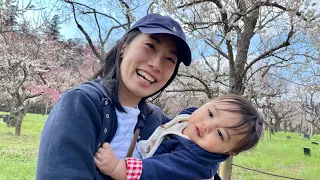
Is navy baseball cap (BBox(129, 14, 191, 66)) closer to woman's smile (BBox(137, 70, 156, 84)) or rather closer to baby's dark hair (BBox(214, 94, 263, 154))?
woman's smile (BBox(137, 70, 156, 84))

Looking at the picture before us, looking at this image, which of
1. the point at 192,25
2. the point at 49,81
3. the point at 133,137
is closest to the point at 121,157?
the point at 133,137

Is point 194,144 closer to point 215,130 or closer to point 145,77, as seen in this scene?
point 215,130

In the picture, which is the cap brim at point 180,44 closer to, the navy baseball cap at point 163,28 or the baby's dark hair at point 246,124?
the navy baseball cap at point 163,28

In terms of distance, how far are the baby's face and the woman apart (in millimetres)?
194

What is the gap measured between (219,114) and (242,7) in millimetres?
3087

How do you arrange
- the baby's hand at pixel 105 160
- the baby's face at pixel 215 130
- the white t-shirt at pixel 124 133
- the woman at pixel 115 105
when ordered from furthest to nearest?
the baby's face at pixel 215 130 → the white t-shirt at pixel 124 133 → the baby's hand at pixel 105 160 → the woman at pixel 115 105

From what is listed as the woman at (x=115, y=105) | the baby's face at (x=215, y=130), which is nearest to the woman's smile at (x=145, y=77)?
the woman at (x=115, y=105)

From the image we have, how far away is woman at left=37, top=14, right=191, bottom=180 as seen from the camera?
2.88ft

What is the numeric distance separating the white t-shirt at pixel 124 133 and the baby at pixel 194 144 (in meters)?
0.08

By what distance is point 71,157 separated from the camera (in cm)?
88

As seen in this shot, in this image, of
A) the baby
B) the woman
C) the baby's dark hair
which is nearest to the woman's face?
the woman

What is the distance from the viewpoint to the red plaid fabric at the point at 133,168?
3.36 ft

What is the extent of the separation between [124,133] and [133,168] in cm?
16

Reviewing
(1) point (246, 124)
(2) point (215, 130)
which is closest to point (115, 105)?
(2) point (215, 130)
